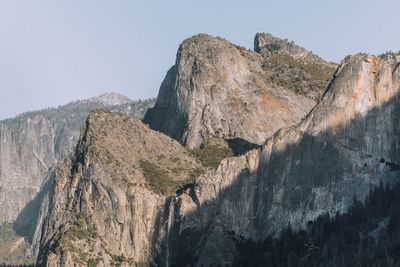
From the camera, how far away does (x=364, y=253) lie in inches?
6240

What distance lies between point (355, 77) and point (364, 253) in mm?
40411

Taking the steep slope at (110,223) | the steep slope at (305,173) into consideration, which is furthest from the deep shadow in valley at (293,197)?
the steep slope at (110,223)

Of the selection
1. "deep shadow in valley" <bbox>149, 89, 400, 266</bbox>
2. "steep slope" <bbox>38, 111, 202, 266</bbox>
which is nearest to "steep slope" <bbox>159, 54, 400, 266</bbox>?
"deep shadow in valley" <bbox>149, 89, 400, 266</bbox>

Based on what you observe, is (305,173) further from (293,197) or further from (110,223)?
(110,223)

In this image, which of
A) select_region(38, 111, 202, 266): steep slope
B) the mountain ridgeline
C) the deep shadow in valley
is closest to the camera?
the mountain ridgeline

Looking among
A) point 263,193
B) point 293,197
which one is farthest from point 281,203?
point 263,193

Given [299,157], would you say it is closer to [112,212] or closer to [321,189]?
[321,189]

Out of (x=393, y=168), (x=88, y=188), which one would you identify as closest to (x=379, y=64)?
(x=393, y=168)

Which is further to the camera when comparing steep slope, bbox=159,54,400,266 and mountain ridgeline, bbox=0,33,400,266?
steep slope, bbox=159,54,400,266

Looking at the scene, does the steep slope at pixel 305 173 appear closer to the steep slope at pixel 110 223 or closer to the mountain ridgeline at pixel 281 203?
the mountain ridgeline at pixel 281 203

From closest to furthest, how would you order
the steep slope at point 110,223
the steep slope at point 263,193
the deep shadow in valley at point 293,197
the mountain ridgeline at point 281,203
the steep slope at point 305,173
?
the mountain ridgeline at point 281,203 → the deep shadow in valley at point 293,197 → the steep slope at point 305,173 → the steep slope at point 263,193 → the steep slope at point 110,223

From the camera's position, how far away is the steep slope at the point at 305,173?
174125 mm

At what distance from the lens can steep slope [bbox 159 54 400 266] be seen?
174 m

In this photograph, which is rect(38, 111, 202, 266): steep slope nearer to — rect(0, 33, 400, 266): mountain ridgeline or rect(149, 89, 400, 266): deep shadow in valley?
rect(0, 33, 400, 266): mountain ridgeline
